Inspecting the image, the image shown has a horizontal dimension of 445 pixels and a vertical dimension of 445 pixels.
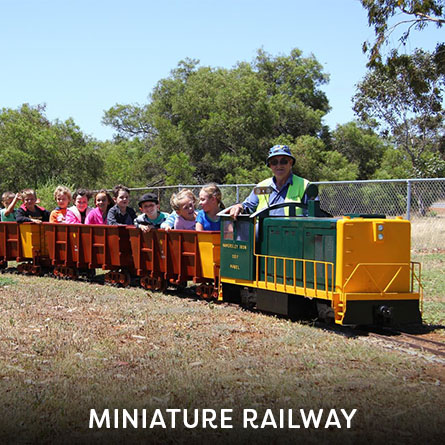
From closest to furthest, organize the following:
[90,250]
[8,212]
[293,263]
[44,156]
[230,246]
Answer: [293,263] < [230,246] < [90,250] < [8,212] < [44,156]

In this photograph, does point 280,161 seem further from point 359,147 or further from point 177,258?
point 359,147

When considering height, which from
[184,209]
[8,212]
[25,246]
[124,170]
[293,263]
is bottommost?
[25,246]

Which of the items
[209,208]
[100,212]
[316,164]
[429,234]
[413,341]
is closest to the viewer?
[413,341]

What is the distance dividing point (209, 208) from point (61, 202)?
205 inches

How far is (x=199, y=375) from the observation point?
6.61 metres

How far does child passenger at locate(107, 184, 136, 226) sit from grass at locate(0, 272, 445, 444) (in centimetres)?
413

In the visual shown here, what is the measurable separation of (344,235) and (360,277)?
632 mm

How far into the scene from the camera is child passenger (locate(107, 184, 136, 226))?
13.9m

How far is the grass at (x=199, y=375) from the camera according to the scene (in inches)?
203

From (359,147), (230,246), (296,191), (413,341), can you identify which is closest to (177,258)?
(230,246)

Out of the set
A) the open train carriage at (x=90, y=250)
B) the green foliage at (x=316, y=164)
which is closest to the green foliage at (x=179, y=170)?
the green foliage at (x=316, y=164)

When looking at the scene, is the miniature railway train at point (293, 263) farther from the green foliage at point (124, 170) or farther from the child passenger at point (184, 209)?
the green foliage at point (124, 170)

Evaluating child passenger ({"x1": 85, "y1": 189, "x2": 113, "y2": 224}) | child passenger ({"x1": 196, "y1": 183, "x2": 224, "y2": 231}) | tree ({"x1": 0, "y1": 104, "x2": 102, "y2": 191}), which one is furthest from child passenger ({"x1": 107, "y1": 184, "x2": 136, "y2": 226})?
tree ({"x1": 0, "y1": 104, "x2": 102, "y2": 191})

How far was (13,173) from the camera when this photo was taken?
125 feet
